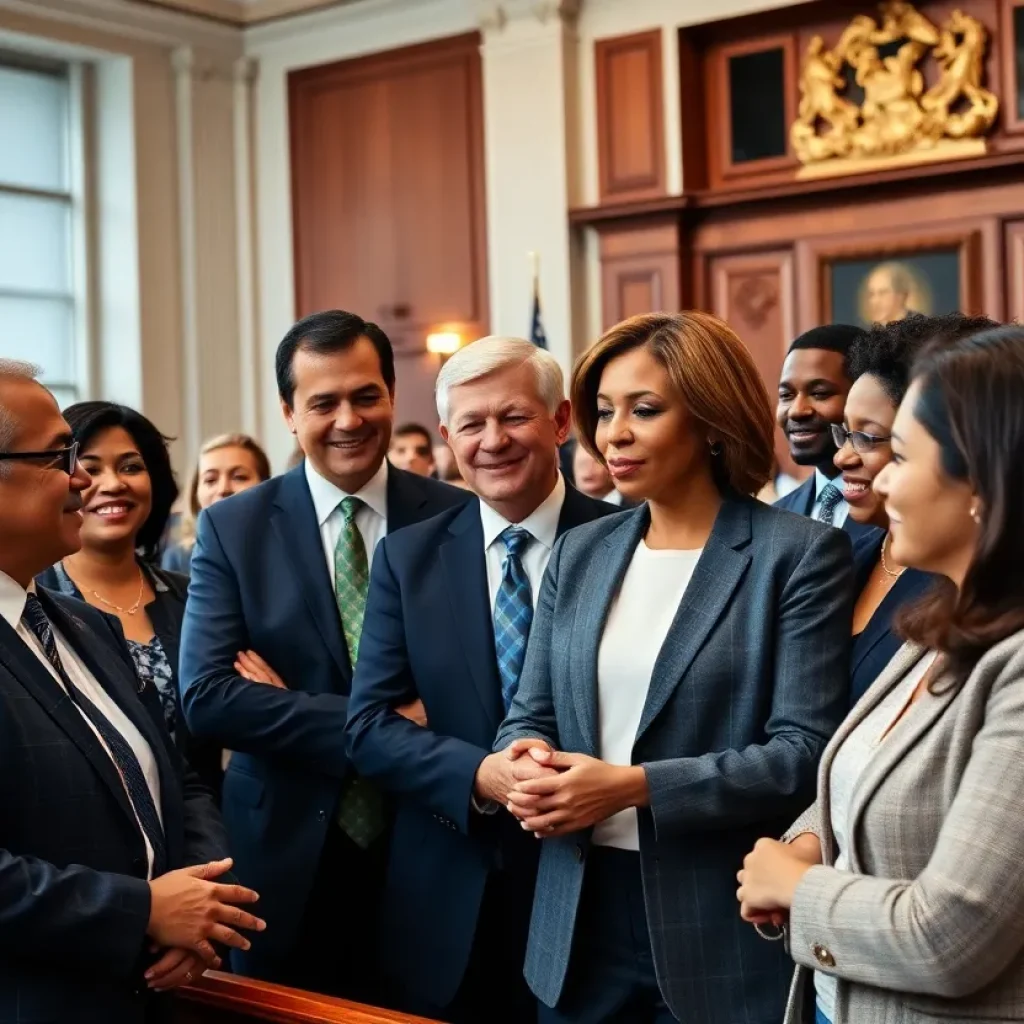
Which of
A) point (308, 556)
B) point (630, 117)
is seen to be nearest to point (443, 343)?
point (630, 117)

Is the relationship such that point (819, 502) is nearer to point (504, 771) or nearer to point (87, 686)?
point (504, 771)

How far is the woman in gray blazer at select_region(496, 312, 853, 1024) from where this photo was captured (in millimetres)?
2439

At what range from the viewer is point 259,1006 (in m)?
2.62

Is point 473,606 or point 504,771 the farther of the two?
point 473,606

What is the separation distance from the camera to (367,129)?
11625 millimetres

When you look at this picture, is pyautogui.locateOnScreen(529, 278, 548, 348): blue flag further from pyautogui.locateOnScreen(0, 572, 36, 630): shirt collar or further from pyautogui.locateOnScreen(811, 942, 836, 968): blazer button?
pyautogui.locateOnScreen(811, 942, 836, 968): blazer button

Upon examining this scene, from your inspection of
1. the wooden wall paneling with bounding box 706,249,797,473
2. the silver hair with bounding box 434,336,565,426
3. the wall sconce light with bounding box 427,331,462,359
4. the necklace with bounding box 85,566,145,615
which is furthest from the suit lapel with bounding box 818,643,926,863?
the wall sconce light with bounding box 427,331,462,359

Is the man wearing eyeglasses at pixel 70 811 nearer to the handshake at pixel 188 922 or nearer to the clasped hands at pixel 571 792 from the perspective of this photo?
the handshake at pixel 188 922

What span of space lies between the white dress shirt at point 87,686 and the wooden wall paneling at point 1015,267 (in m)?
7.27

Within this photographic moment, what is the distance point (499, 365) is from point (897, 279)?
6.79 m

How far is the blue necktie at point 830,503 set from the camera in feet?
12.9

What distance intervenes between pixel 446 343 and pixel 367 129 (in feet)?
6.52

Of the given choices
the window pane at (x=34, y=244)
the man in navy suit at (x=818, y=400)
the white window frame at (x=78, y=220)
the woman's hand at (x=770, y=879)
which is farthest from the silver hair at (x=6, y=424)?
the white window frame at (x=78, y=220)

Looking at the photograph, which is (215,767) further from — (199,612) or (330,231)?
(330,231)
